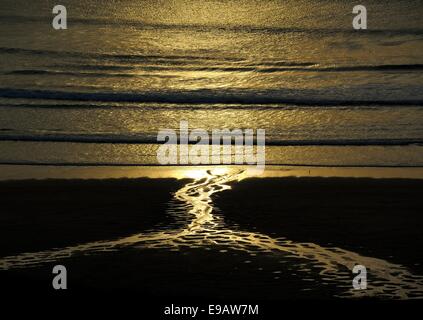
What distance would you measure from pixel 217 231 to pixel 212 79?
14.6ft

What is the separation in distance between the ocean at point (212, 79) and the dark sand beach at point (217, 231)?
33.9 inches

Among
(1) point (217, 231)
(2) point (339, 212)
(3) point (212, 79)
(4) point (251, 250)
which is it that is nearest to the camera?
(4) point (251, 250)

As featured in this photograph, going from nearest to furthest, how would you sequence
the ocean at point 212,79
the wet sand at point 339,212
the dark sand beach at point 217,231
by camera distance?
the dark sand beach at point 217,231 < the wet sand at point 339,212 < the ocean at point 212,79

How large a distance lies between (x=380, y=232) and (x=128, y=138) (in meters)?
2.92

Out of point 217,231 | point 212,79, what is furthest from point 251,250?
point 212,79

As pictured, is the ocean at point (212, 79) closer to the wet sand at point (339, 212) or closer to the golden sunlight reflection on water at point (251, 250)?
the wet sand at point (339, 212)

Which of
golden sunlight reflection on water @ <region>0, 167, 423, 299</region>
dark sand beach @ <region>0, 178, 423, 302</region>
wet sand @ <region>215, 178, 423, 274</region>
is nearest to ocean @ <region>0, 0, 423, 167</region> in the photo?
wet sand @ <region>215, 178, 423, 274</region>

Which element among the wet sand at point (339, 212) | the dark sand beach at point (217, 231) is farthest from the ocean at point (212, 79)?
the dark sand beach at point (217, 231)

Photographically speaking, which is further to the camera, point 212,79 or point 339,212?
point 212,79

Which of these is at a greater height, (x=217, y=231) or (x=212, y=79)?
(x=212, y=79)

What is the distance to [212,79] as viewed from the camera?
32.3ft

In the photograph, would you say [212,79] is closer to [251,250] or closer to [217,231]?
[217,231]

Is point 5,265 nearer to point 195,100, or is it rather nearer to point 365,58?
point 195,100

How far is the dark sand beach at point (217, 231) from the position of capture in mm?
4691
